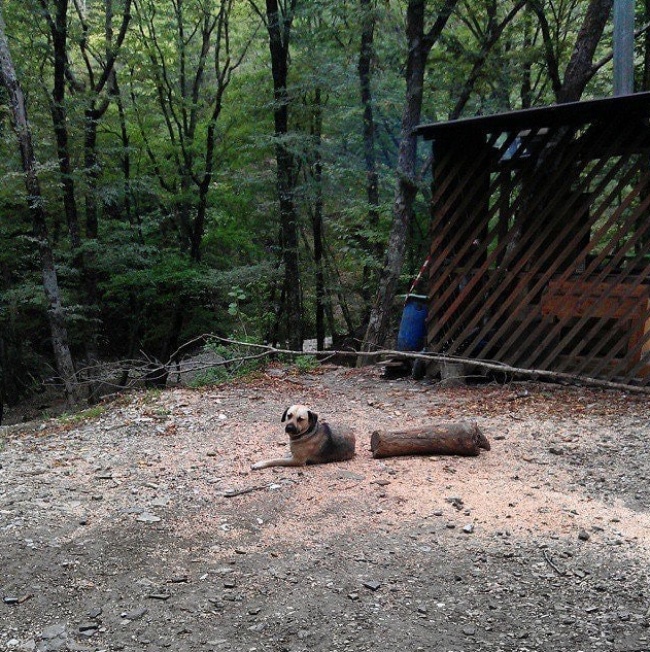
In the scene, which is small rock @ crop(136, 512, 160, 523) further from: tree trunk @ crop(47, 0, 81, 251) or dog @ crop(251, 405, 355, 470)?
tree trunk @ crop(47, 0, 81, 251)

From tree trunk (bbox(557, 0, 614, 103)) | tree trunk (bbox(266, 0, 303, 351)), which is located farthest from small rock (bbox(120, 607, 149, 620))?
tree trunk (bbox(266, 0, 303, 351))

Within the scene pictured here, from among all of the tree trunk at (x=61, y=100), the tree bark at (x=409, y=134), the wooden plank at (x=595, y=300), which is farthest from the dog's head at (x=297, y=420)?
the tree trunk at (x=61, y=100)

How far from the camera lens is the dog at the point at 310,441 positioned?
483 cm

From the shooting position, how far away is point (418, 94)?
970cm

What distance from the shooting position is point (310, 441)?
16.2 feet

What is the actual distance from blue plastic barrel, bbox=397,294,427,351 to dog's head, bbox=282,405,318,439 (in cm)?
389

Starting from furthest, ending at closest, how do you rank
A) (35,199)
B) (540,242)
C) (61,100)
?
(61,100), (35,199), (540,242)

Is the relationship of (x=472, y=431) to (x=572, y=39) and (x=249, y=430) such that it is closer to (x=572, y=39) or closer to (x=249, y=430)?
(x=249, y=430)

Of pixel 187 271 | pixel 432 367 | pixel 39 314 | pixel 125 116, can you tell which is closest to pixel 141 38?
pixel 125 116

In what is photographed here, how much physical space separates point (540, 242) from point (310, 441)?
435 cm

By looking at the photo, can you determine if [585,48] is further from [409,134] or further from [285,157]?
[285,157]

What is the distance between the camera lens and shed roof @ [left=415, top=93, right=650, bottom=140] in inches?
254

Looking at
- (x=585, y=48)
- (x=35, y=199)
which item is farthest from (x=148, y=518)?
(x=585, y=48)

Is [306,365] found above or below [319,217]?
below
